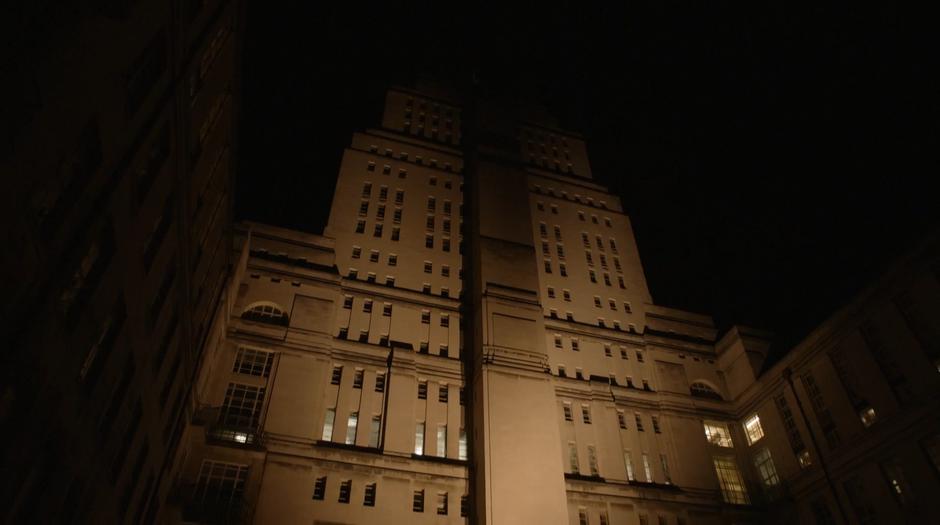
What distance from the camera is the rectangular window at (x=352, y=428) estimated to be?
40.2 meters

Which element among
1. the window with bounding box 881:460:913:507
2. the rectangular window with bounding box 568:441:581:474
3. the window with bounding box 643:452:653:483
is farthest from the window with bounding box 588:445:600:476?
the window with bounding box 881:460:913:507

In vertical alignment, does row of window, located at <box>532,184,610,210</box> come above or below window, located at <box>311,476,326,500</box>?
above

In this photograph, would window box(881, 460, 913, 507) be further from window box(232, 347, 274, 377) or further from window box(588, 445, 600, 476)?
window box(232, 347, 274, 377)

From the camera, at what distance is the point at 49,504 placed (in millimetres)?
17812

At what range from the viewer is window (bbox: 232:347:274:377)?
40469 mm

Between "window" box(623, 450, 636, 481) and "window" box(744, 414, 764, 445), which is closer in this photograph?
"window" box(623, 450, 636, 481)

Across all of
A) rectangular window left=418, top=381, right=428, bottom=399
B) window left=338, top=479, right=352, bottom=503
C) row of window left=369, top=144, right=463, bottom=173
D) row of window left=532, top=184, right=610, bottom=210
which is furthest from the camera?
row of window left=532, top=184, right=610, bottom=210

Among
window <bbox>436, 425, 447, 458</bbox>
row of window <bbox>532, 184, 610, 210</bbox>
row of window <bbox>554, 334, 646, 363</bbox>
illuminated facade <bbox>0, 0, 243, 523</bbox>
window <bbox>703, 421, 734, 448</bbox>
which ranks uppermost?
row of window <bbox>532, 184, 610, 210</bbox>

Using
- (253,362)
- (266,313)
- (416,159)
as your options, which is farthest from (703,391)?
(253,362)

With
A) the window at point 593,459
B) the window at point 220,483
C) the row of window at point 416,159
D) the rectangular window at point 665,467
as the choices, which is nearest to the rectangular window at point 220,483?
the window at point 220,483

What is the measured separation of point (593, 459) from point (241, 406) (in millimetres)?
24436

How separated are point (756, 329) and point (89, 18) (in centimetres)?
5254

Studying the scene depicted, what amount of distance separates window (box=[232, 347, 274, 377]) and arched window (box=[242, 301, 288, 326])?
2.69 m

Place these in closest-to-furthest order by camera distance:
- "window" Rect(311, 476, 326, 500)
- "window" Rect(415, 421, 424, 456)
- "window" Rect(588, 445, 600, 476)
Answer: "window" Rect(311, 476, 326, 500)
"window" Rect(415, 421, 424, 456)
"window" Rect(588, 445, 600, 476)
